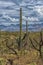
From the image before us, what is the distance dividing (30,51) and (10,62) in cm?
115

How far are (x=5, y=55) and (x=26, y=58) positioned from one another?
1.02m

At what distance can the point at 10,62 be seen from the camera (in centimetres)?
1369

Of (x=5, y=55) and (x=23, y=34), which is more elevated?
(x=23, y=34)

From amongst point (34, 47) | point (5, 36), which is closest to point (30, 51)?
point (34, 47)

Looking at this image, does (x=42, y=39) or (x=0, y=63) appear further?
(x=42, y=39)

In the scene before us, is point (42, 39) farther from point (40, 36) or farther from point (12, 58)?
point (12, 58)

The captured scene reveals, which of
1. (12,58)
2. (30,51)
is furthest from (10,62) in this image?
(30,51)

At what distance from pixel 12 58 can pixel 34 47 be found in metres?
1.28

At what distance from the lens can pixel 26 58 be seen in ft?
45.2

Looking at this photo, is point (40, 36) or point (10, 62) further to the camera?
point (40, 36)

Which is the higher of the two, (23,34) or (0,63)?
(23,34)

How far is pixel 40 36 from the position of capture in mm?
14969

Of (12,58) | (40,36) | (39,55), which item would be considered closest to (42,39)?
(40,36)

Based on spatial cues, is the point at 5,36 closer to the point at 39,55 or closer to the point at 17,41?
the point at 17,41
